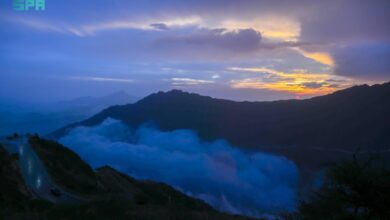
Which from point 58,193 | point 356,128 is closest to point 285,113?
point 356,128

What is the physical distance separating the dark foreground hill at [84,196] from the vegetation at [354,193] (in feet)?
10.6

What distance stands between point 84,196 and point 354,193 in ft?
59.1

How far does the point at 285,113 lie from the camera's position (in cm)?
18775

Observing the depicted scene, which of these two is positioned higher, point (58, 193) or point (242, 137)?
point (58, 193)

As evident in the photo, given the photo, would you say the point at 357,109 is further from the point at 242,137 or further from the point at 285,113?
the point at 242,137

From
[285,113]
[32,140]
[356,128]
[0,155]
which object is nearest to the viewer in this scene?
[0,155]

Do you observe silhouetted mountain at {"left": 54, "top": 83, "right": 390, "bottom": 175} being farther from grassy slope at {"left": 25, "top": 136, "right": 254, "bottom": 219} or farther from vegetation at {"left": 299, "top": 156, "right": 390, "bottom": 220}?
vegetation at {"left": 299, "top": 156, "right": 390, "bottom": 220}

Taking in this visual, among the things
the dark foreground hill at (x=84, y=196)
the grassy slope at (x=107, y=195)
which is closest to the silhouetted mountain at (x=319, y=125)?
the grassy slope at (x=107, y=195)

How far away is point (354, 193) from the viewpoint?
12.0 meters

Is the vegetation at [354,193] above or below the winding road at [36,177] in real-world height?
above

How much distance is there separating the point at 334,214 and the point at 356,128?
154586mm

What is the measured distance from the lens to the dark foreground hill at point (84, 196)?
31.5 feet

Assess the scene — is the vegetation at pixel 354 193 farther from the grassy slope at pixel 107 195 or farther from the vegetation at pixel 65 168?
the vegetation at pixel 65 168

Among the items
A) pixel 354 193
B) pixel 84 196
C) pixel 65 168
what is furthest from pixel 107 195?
pixel 65 168
